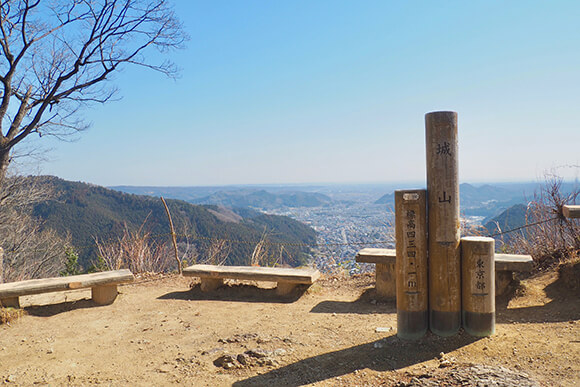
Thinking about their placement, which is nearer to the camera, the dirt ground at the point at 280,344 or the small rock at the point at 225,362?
the dirt ground at the point at 280,344

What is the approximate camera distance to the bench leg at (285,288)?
18.5ft

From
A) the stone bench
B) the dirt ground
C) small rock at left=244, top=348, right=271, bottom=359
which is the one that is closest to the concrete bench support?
the stone bench

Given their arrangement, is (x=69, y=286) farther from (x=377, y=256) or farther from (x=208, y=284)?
(x=377, y=256)

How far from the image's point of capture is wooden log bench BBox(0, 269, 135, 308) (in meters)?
4.99

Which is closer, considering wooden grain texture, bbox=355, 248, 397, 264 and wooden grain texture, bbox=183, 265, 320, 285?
wooden grain texture, bbox=355, 248, 397, 264

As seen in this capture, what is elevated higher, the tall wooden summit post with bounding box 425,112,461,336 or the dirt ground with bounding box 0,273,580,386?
the tall wooden summit post with bounding box 425,112,461,336

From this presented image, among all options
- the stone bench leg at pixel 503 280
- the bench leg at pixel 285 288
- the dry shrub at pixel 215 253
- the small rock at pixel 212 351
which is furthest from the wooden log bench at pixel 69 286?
the stone bench leg at pixel 503 280

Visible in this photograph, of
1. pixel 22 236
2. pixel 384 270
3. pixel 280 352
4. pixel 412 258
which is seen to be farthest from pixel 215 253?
pixel 22 236

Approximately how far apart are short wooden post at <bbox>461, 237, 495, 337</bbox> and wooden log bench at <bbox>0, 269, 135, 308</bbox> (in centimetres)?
445

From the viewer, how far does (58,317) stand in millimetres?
5027

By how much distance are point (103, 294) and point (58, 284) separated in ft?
2.08

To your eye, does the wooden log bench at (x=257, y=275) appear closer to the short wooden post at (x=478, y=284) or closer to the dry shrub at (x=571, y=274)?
the short wooden post at (x=478, y=284)

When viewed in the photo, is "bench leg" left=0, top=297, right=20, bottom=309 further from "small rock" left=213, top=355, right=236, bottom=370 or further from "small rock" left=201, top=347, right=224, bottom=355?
"small rock" left=213, top=355, right=236, bottom=370

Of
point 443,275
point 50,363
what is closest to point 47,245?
point 50,363
